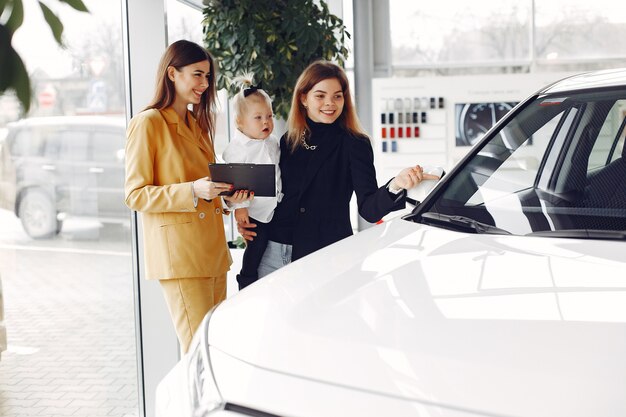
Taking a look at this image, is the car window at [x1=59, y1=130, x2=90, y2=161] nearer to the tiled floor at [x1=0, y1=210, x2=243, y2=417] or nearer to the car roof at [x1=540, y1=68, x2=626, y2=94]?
the tiled floor at [x1=0, y1=210, x2=243, y2=417]

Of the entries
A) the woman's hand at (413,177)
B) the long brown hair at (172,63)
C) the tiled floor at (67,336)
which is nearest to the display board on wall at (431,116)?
the tiled floor at (67,336)

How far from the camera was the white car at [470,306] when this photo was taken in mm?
1066

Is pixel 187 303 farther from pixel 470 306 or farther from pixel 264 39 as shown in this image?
pixel 264 39

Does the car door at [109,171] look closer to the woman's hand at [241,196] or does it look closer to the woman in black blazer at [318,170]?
the woman in black blazer at [318,170]

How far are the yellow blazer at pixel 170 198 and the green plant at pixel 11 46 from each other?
1.75 m

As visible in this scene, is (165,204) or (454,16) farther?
(454,16)

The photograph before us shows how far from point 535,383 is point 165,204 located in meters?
1.69

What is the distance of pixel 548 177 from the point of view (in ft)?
6.39

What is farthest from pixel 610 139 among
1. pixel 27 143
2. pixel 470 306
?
pixel 27 143

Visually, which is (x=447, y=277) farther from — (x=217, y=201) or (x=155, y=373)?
(x=155, y=373)

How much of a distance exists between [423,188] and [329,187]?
647 millimetres

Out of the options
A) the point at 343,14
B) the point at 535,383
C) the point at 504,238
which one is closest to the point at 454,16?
the point at 343,14

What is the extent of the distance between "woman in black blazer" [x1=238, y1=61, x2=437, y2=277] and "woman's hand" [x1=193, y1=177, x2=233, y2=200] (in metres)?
0.40

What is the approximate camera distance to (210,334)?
1.51 meters
